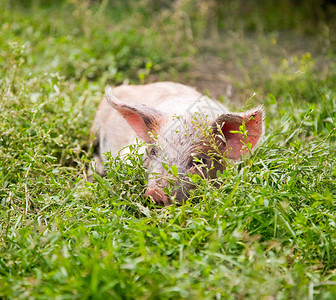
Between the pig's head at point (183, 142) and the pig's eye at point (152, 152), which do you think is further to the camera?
the pig's eye at point (152, 152)

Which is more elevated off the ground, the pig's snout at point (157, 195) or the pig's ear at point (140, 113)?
the pig's ear at point (140, 113)

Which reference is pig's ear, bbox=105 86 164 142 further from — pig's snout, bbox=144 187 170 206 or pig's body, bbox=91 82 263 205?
pig's snout, bbox=144 187 170 206

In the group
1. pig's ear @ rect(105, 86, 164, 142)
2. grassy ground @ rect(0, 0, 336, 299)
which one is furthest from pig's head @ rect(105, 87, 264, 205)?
grassy ground @ rect(0, 0, 336, 299)

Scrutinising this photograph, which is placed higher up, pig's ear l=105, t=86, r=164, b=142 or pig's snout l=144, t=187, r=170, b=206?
pig's ear l=105, t=86, r=164, b=142

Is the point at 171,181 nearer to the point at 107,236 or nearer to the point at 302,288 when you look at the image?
the point at 107,236

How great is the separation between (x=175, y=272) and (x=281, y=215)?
Answer: 33.9 inches

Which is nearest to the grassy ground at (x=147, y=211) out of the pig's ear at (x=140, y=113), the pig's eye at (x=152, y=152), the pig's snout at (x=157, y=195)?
the pig's snout at (x=157, y=195)

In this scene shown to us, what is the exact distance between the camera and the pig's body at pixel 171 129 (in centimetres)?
326

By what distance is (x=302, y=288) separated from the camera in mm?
2254

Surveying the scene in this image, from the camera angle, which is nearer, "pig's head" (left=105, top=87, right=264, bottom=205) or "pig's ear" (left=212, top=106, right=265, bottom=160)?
"pig's head" (left=105, top=87, right=264, bottom=205)

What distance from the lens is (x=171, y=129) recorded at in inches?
137

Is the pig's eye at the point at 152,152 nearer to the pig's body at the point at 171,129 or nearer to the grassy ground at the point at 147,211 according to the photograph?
the pig's body at the point at 171,129

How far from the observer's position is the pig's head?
316 cm

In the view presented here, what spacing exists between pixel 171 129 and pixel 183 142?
0.58 feet
